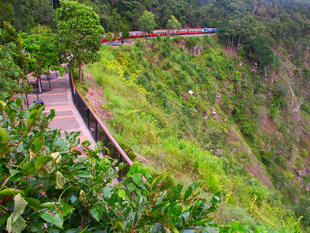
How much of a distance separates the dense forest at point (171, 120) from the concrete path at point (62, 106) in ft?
3.23

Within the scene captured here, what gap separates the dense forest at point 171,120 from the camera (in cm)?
139

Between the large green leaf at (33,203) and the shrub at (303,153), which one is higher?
the large green leaf at (33,203)

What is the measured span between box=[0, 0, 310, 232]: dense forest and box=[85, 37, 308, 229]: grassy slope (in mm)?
79

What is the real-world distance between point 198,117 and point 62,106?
1345 centimetres

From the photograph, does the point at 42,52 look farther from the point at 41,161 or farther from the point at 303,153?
the point at 303,153

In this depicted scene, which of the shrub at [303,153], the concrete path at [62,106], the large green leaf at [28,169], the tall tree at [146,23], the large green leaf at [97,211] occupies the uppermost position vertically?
the tall tree at [146,23]

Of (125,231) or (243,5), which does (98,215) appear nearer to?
(125,231)

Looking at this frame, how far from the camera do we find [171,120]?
13281 mm

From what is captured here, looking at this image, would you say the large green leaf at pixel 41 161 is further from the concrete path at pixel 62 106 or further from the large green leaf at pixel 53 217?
the concrete path at pixel 62 106

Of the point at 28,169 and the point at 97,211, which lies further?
the point at 97,211

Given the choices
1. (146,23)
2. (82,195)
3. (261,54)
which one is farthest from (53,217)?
(261,54)

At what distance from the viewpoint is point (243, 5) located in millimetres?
48219

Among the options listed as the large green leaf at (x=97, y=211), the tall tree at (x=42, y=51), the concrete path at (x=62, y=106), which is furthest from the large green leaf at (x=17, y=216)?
the tall tree at (x=42, y=51)

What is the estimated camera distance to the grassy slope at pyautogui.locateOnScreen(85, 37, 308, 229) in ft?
22.7
